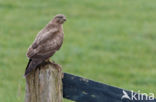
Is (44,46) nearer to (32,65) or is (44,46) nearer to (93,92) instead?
(32,65)

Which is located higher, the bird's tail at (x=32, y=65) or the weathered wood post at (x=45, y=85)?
the bird's tail at (x=32, y=65)

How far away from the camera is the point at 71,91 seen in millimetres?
4488

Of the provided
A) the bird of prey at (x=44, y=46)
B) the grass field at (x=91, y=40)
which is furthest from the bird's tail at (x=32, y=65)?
the grass field at (x=91, y=40)

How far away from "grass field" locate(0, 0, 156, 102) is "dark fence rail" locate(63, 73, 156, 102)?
373 cm

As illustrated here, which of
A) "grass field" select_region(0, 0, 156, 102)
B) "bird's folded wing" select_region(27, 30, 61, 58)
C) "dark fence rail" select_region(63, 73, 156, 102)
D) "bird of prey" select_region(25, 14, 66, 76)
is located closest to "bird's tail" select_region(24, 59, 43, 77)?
"bird of prey" select_region(25, 14, 66, 76)

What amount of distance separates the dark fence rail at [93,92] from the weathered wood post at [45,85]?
0.08m

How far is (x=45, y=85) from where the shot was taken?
4.39 metres

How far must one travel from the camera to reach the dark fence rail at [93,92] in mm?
4289

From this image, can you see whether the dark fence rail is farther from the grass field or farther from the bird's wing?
the grass field

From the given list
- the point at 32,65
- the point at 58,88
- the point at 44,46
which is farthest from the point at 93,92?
the point at 44,46

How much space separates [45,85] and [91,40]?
837cm

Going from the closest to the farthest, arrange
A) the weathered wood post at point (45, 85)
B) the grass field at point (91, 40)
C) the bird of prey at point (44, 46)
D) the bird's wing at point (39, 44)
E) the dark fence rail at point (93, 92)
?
the dark fence rail at point (93, 92)
the weathered wood post at point (45, 85)
the bird of prey at point (44, 46)
the bird's wing at point (39, 44)
the grass field at point (91, 40)

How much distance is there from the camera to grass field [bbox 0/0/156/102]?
10367 millimetres

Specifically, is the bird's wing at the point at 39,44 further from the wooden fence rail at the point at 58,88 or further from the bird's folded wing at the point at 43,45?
the wooden fence rail at the point at 58,88
